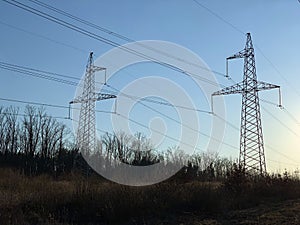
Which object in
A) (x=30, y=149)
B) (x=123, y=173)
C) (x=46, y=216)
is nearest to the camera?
(x=46, y=216)

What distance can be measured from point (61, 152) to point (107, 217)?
66045mm

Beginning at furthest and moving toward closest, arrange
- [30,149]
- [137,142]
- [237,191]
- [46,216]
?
[30,149], [137,142], [237,191], [46,216]

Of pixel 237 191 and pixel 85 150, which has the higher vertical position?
pixel 85 150

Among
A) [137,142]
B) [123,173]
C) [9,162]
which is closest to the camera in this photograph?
[123,173]

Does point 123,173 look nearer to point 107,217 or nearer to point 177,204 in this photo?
point 177,204

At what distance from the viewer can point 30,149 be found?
264 ft

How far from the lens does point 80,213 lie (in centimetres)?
1847

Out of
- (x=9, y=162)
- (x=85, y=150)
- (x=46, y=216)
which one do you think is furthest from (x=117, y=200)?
(x=9, y=162)

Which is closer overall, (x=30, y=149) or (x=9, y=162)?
(x=9, y=162)

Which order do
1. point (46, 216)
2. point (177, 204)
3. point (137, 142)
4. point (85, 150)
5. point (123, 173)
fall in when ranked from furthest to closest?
point (137, 142) → point (85, 150) → point (123, 173) → point (177, 204) → point (46, 216)

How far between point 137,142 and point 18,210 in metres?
38.1

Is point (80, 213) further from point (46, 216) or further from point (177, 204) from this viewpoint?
point (177, 204)

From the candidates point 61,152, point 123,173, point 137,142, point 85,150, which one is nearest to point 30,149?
point 61,152

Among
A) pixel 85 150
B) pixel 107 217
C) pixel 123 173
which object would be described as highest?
pixel 85 150
